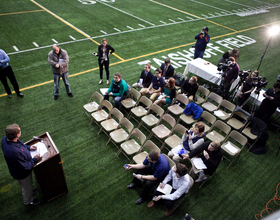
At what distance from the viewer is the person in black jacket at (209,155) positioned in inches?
182

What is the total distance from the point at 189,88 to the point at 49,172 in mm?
5070

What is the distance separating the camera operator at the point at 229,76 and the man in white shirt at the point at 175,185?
4487mm

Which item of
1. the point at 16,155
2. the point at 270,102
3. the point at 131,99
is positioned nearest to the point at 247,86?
the point at 270,102

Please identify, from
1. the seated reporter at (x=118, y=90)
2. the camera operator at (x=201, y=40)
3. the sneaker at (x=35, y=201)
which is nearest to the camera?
the sneaker at (x=35, y=201)

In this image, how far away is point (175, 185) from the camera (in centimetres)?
414

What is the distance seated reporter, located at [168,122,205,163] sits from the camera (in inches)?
190

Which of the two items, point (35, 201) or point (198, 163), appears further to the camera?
point (198, 163)

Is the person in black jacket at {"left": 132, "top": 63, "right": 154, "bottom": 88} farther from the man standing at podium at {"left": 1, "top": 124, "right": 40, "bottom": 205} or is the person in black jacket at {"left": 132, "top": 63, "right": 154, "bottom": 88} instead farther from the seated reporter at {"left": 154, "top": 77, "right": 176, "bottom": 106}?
the man standing at podium at {"left": 1, "top": 124, "right": 40, "bottom": 205}

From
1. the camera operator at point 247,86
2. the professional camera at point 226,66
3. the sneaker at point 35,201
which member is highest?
the professional camera at point 226,66

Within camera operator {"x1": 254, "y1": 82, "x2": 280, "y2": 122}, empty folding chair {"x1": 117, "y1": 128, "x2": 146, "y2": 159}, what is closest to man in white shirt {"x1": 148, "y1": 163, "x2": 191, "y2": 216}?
empty folding chair {"x1": 117, "y1": 128, "x2": 146, "y2": 159}

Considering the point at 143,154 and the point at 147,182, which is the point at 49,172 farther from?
the point at 143,154

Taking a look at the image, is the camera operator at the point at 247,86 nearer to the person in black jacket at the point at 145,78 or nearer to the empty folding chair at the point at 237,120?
the empty folding chair at the point at 237,120

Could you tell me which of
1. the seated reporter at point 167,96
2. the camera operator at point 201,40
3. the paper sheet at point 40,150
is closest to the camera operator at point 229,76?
the seated reporter at point 167,96

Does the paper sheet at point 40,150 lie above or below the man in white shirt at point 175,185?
above
